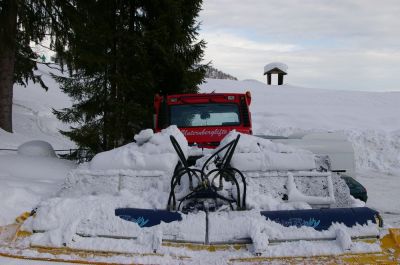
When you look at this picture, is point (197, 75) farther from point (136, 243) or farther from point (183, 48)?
point (136, 243)

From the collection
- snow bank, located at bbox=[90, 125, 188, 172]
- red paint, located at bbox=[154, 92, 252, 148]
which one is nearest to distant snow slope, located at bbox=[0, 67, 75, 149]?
red paint, located at bbox=[154, 92, 252, 148]

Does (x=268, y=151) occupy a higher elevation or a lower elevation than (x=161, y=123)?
lower

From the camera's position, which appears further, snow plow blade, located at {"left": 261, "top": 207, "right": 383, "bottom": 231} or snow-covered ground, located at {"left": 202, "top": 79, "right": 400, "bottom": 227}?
snow-covered ground, located at {"left": 202, "top": 79, "right": 400, "bottom": 227}

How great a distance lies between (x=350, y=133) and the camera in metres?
21.1

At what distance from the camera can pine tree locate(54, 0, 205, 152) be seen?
12.4m

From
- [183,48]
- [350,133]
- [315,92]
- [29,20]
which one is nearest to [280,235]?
[183,48]

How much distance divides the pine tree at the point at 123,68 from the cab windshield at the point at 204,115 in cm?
410

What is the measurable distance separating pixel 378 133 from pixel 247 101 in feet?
46.1

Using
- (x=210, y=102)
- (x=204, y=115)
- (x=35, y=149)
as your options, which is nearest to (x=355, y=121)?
(x=35, y=149)

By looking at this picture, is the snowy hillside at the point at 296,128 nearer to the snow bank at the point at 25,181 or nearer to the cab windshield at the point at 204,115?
the snow bank at the point at 25,181

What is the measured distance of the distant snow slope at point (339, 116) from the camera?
63.0ft

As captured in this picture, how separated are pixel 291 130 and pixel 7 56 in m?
13.9

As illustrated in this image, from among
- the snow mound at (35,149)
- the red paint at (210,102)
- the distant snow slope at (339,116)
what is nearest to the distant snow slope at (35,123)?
the snow mound at (35,149)

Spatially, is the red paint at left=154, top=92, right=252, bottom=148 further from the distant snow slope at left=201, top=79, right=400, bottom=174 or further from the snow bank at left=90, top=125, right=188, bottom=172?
the distant snow slope at left=201, top=79, right=400, bottom=174
